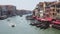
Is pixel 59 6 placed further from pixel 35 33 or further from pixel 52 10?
pixel 35 33

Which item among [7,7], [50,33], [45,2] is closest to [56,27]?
[50,33]

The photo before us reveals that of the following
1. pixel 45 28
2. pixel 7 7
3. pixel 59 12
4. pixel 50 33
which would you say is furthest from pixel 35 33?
pixel 7 7

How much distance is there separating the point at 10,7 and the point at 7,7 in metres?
2.03

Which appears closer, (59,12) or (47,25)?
(47,25)

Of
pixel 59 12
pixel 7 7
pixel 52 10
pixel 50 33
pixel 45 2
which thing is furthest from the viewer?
pixel 7 7

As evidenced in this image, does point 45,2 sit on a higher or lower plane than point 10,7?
higher

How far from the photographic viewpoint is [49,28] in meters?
33.2

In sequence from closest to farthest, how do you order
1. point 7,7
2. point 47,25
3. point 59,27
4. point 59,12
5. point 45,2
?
point 59,27
point 47,25
point 59,12
point 45,2
point 7,7

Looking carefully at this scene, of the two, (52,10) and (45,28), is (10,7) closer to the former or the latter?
(52,10)

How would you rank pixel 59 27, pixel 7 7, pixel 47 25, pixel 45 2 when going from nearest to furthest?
pixel 59 27
pixel 47 25
pixel 45 2
pixel 7 7

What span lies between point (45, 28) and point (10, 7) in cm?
6060

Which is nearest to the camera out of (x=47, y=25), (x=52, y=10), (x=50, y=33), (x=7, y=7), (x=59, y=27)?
(x=50, y=33)

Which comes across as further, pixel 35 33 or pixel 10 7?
pixel 10 7

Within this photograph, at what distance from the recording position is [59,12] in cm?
4025
